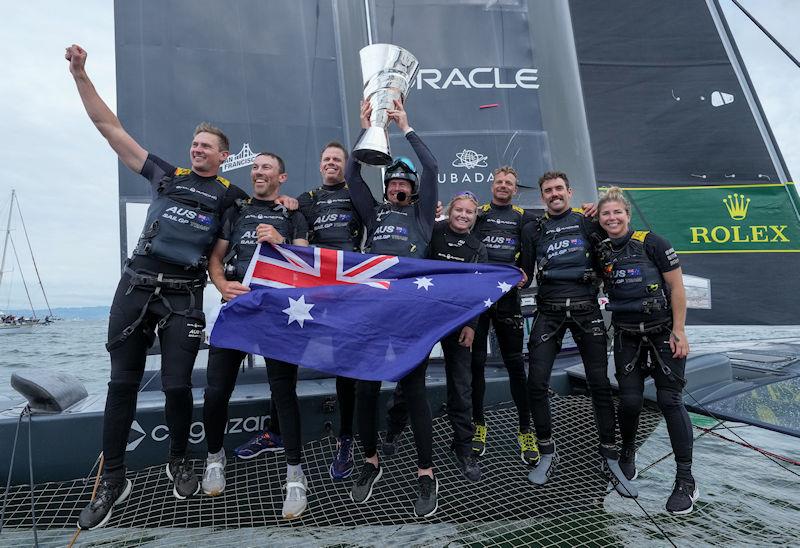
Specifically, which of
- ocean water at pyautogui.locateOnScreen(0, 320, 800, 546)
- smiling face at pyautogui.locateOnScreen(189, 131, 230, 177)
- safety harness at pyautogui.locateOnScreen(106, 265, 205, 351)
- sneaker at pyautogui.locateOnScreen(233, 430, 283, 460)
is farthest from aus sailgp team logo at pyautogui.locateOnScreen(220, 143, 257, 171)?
sneaker at pyautogui.locateOnScreen(233, 430, 283, 460)

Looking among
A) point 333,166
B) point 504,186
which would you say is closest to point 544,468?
point 504,186

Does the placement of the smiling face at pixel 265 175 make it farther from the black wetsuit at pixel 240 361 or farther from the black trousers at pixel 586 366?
the black trousers at pixel 586 366

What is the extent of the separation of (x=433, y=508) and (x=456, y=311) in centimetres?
99

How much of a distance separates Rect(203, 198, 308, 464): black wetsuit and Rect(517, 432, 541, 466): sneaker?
1.44 meters

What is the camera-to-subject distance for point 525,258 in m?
3.31

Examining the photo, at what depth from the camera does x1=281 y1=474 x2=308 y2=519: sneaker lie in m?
2.52

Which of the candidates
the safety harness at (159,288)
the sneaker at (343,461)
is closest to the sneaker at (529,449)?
the sneaker at (343,461)

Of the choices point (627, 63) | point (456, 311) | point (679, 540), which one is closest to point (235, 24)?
point (456, 311)

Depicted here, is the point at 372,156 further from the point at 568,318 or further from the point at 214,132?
the point at 568,318

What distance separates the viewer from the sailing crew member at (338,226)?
2973 mm

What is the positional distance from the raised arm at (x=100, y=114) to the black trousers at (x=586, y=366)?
2487 millimetres

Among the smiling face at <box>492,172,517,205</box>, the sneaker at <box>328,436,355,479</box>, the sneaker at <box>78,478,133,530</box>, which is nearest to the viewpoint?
the sneaker at <box>78,478,133,530</box>

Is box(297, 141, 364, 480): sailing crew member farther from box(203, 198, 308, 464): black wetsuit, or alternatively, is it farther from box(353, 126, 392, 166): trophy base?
box(353, 126, 392, 166): trophy base

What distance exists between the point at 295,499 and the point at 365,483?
0.37 m
